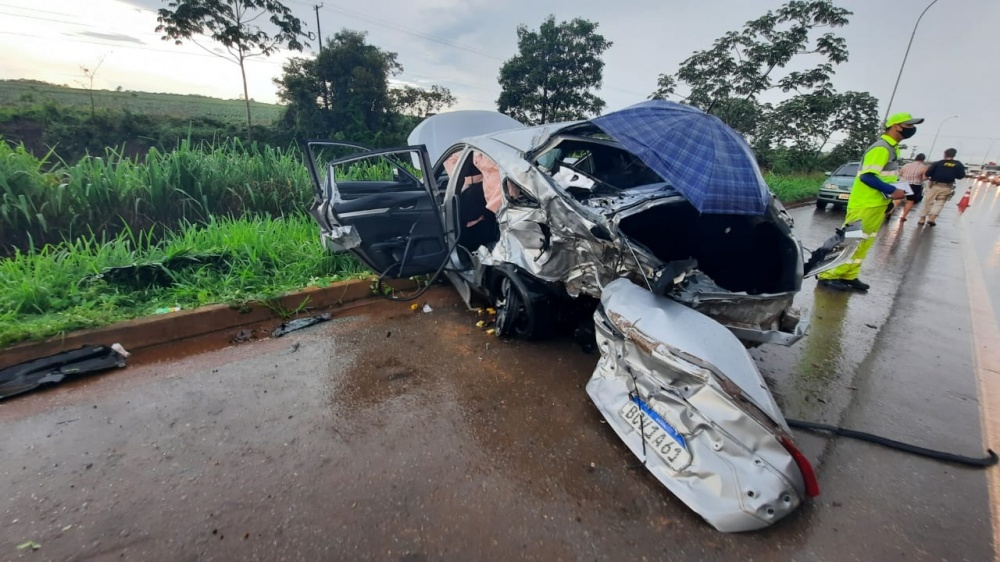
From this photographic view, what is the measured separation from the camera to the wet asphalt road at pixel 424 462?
170cm

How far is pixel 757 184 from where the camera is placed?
2.53m

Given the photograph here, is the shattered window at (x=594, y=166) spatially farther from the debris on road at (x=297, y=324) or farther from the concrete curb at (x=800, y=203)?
the concrete curb at (x=800, y=203)

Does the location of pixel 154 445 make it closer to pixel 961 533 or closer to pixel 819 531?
pixel 819 531

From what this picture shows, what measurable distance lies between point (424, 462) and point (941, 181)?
12785 millimetres

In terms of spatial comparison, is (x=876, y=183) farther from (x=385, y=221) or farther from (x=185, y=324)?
(x=185, y=324)

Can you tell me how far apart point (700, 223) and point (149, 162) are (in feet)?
19.8

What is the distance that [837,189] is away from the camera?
36.6ft

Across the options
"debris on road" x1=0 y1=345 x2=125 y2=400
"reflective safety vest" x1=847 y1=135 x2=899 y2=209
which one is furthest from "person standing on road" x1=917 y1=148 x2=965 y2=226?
"debris on road" x1=0 y1=345 x2=125 y2=400

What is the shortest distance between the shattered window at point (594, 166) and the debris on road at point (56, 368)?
3.32 meters

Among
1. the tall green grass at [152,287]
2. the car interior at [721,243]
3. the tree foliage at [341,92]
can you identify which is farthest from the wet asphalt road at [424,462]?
the tree foliage at [341,92]


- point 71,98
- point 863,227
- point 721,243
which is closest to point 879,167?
point 863,227

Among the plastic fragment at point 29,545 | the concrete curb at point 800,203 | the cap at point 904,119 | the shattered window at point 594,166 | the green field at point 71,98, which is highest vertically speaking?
the green field at point 71,98

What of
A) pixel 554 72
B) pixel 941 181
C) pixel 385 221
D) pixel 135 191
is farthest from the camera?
pixel 554 72

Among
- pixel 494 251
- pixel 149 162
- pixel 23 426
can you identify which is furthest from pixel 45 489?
pixel 149 162
